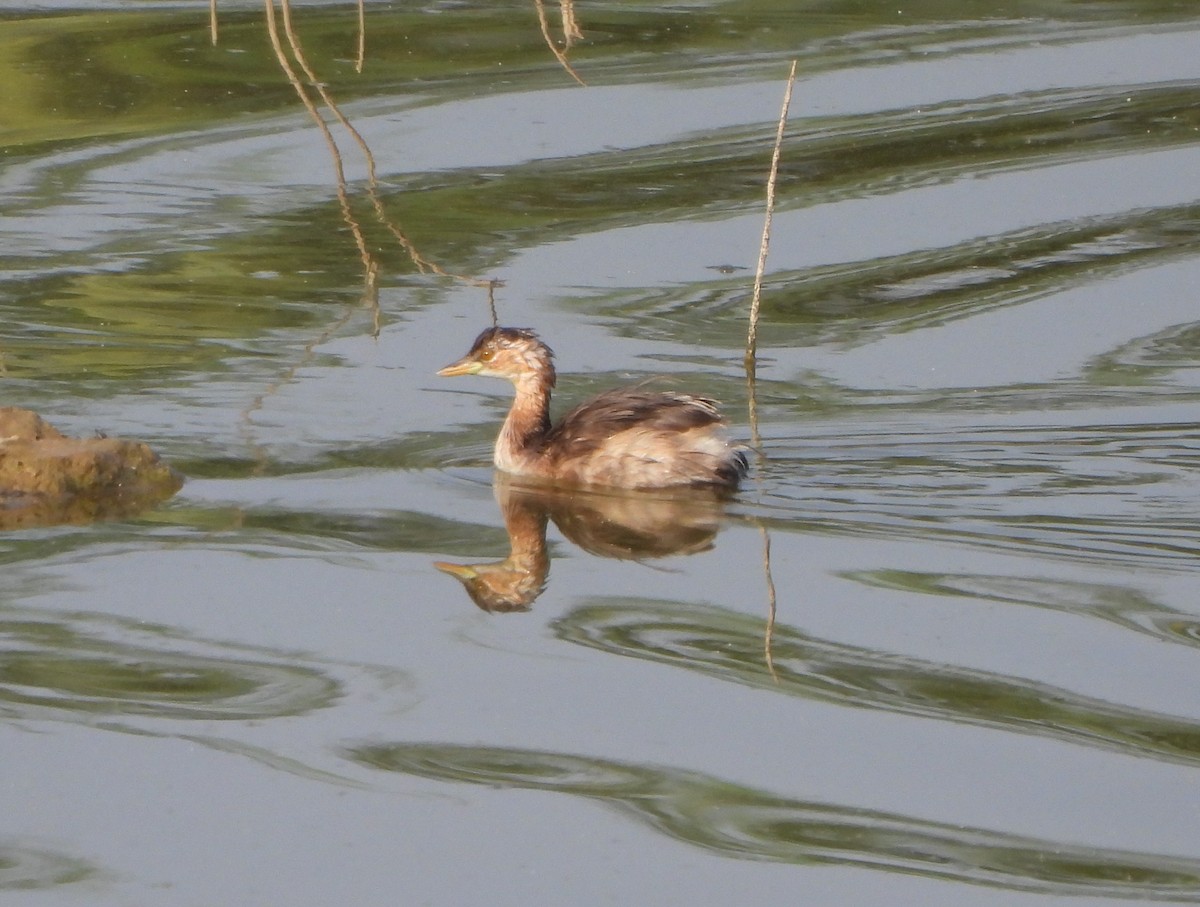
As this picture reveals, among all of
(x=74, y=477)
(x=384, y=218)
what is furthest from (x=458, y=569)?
(x=384, y=218)

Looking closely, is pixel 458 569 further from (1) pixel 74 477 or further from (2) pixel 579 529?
(1) pixel 74 477

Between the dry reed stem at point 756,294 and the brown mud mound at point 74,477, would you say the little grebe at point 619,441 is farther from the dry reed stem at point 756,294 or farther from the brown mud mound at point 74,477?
the brown mud mound at point 74,477

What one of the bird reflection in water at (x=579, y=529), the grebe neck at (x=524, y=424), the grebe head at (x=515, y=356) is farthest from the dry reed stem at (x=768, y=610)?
the grebe head at (x=515, y=356)

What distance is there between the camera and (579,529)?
7820mm

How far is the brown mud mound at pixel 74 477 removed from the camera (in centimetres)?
771

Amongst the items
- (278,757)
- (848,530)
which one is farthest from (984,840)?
(848,530)

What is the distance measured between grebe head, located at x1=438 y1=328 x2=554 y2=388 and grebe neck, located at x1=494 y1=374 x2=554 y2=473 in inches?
1.1

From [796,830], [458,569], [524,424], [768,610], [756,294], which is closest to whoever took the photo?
[796,830]

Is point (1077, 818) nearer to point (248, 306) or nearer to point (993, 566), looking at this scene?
point (993, 566)

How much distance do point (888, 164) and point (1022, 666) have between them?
23.6 ft

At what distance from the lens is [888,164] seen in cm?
1300

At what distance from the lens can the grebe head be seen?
8.79 meters

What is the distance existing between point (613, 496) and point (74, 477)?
196 centimetres

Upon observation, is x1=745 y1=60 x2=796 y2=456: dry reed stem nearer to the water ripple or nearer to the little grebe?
the little grebe
